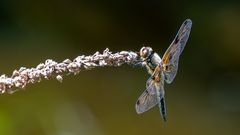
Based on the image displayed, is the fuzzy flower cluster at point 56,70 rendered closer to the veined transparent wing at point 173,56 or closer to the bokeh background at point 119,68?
the veined transparent wing at point 173,56

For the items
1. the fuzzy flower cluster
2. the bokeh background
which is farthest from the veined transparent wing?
the bokeh background

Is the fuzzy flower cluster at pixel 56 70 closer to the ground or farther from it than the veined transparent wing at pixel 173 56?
closer to the ground

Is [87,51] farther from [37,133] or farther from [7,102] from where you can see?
[37,133]

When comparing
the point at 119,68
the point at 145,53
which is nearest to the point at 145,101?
the point at 145,53

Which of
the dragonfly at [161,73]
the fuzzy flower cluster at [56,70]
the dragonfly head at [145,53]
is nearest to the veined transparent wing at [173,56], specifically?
the dragonfly at [161,73]

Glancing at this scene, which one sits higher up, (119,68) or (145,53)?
(119,68)

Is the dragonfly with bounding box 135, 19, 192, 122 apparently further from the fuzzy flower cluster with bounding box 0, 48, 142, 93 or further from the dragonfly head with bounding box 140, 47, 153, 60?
the fuzzy flower cluster with bounding box 0, 48, 142, 93

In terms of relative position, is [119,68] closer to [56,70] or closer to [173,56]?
[173,56]
